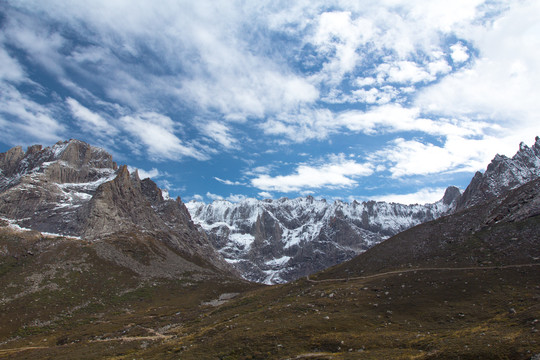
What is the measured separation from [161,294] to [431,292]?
126950 millimetres

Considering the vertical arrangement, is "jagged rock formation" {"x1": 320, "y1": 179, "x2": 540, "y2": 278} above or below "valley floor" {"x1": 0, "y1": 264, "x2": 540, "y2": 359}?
above

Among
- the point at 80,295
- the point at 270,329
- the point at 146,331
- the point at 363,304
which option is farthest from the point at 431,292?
the point at 80,295

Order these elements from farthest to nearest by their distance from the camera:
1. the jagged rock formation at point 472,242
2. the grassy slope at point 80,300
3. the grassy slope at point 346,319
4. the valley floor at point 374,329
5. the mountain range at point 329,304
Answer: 1. the jagged rock formation at point 472,242
2. the grassy slope at point 80,300
3. the mountain range at point 329,304
4. the grassy slope at point 346,319
5. the valley floor at point 374,329

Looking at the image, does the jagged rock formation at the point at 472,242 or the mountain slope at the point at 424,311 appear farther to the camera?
the jagged rock formation at the point at 472,242

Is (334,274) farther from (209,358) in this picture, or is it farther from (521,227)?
(209,358)

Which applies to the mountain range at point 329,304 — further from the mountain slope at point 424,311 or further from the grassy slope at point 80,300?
the grassy slope at point 80,300

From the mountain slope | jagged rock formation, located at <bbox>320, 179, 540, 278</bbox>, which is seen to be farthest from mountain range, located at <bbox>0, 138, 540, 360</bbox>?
jagged rock formation, located at <bbox>320, 179, 540, 278</bbox>

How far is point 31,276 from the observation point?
127 metres

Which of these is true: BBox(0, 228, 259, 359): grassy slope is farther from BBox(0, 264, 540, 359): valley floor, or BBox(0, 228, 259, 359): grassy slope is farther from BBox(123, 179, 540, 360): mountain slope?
BBox(123, 179, 540, 360): mountain slope

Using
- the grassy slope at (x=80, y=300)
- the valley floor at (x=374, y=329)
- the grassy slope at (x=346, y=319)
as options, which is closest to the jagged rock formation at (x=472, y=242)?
the grassy slope at (x=346, y=319)

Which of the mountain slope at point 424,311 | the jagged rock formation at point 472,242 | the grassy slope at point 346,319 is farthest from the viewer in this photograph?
the jagged rock formation at point 472,242

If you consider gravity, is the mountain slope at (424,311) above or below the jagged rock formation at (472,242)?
below

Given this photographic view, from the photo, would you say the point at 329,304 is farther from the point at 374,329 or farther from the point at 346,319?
the point at 374,329

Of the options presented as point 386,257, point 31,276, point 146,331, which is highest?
point 31,276
